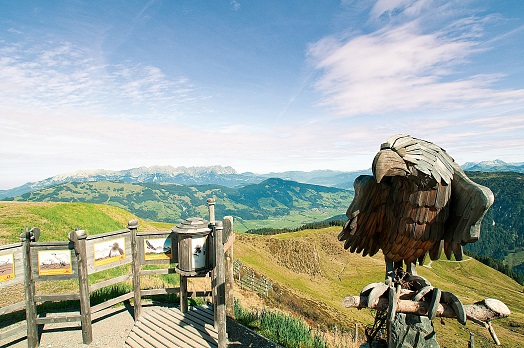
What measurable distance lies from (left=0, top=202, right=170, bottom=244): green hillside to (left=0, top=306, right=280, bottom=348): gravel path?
7018mm

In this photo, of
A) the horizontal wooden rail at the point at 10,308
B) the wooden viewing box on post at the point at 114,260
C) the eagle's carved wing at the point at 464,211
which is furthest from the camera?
the wooden viewing box on post at the point at 114,260

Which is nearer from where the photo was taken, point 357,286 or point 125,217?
point 125,217

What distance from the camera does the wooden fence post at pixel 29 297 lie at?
7.73 metres

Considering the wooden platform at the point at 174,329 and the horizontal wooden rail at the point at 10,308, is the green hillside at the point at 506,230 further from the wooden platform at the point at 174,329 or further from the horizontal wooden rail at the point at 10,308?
the horizontal wooden rail at the point at 10,308

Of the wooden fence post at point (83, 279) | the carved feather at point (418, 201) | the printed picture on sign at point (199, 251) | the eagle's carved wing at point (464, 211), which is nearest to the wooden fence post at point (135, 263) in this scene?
the wooden fence post at point (83, 279)

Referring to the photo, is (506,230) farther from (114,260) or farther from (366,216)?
(114,260)

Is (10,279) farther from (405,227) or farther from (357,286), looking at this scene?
(357,286)

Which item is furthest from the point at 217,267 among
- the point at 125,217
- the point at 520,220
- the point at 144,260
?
the point at 520,220

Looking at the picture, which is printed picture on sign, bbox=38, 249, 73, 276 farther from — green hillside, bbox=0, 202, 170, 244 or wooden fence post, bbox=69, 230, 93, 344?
green hillside, bbox=0, 202, 170, 244

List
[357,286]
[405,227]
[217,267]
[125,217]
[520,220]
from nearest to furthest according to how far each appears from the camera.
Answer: [405,227], [217,267], [125,217], [357,286], [520,220]

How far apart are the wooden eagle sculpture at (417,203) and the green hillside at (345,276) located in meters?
27.8

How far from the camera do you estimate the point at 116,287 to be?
11625 millimetres

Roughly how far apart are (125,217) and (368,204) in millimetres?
21781

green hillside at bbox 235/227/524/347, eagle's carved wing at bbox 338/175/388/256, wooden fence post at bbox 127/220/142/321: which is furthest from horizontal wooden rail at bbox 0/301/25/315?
green hillside at bbox 235/227/524/347
